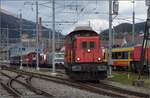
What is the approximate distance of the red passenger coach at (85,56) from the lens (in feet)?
104

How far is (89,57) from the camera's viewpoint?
3291 centimetres

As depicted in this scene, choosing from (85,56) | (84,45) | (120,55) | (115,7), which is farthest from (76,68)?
(120,55)

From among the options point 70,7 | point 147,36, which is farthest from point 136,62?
point 147,36

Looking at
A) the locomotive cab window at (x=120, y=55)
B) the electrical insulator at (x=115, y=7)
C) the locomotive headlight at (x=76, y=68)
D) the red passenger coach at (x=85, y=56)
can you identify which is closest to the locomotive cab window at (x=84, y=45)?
the red passenger coach at (x=85, y=56)

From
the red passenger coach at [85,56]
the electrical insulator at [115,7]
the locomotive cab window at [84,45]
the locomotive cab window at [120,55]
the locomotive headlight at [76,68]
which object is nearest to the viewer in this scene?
the locomotive headlight at [76,68]

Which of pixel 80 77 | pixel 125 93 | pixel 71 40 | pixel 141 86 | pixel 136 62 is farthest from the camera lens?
pixel 136 62

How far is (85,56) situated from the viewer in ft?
108

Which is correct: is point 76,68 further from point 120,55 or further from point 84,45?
point 120,55

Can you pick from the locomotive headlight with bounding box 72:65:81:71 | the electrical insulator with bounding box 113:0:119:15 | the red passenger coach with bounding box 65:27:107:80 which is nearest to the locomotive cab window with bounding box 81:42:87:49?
the red passenger coach with bounding box 65:27:107:80

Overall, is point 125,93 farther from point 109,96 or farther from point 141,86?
point 141,86

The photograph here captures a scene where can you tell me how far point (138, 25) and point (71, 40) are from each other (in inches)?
3749

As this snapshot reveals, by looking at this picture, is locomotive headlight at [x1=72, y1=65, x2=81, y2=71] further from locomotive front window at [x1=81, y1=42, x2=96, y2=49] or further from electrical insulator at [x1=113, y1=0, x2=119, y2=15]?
electrical insulator at [x1=113, y1=0, x2=119, y2=15]

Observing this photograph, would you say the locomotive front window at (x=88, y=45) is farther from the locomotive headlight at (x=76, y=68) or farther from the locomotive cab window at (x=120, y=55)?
the locomotive cab window at (x=120, y=55)

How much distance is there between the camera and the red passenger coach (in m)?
31.8
